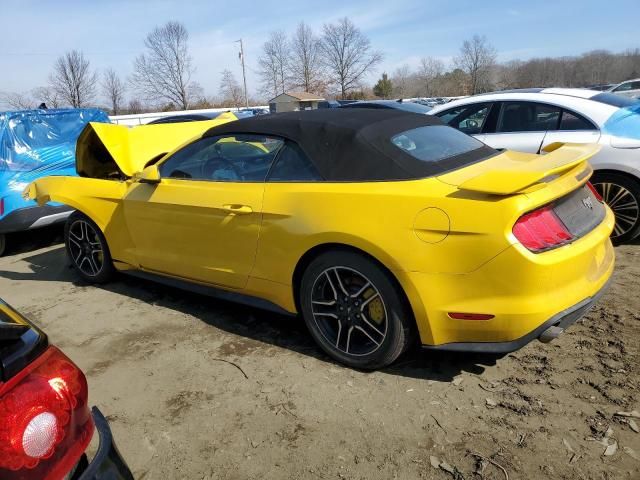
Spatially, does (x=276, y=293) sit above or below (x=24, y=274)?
above

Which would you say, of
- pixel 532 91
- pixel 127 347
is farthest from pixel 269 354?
pixel 532 91

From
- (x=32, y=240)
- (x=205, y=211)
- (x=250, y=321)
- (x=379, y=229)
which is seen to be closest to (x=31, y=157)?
(x=32, y=240)

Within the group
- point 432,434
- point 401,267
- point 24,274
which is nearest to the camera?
point 432,434

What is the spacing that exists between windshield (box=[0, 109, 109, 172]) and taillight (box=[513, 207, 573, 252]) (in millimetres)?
5954

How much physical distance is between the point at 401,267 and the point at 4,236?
5.71 metres

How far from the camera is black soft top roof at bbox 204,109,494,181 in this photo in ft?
9.64

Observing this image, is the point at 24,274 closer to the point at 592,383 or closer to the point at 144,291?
the point at 144,291

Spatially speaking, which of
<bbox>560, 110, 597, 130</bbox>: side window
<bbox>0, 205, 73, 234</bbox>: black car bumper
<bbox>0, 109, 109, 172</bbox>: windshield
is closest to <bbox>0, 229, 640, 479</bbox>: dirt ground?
<bbox>560, 110, 597, 130</bbox>: side window

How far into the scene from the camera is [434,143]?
10.9ft

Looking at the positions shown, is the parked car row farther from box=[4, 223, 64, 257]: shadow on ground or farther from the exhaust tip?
box=[4, 223, 64, 257]: shadow on ground

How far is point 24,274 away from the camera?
5.55 metres

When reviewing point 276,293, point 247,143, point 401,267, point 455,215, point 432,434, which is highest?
point 247,143

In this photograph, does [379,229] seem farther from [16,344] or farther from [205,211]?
[16,344]

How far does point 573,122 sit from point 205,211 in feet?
12.6
